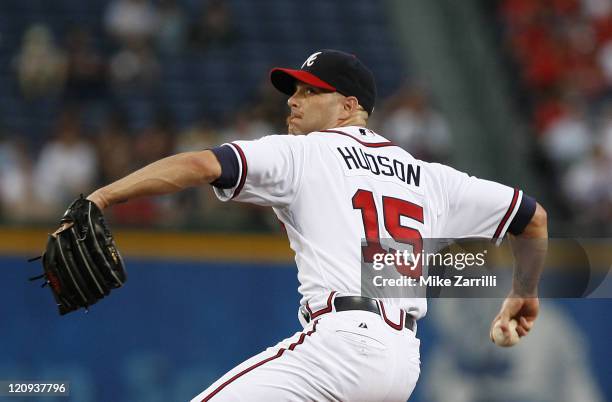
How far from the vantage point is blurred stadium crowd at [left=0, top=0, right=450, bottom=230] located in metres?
7.97

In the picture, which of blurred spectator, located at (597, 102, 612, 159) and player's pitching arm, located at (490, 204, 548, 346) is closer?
player's pitching arm, located at (490, 204, 548, 346)

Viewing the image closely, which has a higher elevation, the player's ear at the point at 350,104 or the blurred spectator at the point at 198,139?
the player's ear at the point at 350,104

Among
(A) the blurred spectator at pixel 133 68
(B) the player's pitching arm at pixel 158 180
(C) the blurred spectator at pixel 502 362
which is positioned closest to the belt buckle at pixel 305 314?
(B) the player's pitching arm at pixel 158 180

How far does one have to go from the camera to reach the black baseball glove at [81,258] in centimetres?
339

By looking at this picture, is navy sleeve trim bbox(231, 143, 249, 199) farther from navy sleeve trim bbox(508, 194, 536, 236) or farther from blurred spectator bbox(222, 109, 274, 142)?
blurred spectator bbox(222, 109, 274, 142)

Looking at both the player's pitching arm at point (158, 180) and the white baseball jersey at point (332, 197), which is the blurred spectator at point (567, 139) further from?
the player's pitching arm at point (158, 180)

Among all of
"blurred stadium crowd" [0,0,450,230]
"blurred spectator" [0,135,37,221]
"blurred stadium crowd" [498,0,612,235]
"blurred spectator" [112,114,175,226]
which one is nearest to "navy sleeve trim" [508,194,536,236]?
"blurred stadium crowd" [0,0,450,230]

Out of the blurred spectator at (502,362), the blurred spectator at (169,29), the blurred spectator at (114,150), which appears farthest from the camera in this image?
the blurred spectator at (169,29)

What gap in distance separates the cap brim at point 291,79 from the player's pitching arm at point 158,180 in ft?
2.11

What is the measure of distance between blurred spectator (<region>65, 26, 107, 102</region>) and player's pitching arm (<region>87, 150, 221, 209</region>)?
6890 mm

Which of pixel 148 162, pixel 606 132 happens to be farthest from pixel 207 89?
pixel 606 132

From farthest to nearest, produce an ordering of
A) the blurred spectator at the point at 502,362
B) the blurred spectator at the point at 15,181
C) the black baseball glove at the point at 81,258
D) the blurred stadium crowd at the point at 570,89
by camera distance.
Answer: the blurred stadium crowd at the point at 570,89 < the blurred spectator at the point at 15,181 < the blurred spectator at the point at 502,362 < the black baseball glove at the point at 81,258

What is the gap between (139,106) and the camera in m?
10.3

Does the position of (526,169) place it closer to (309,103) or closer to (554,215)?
(554,215)
